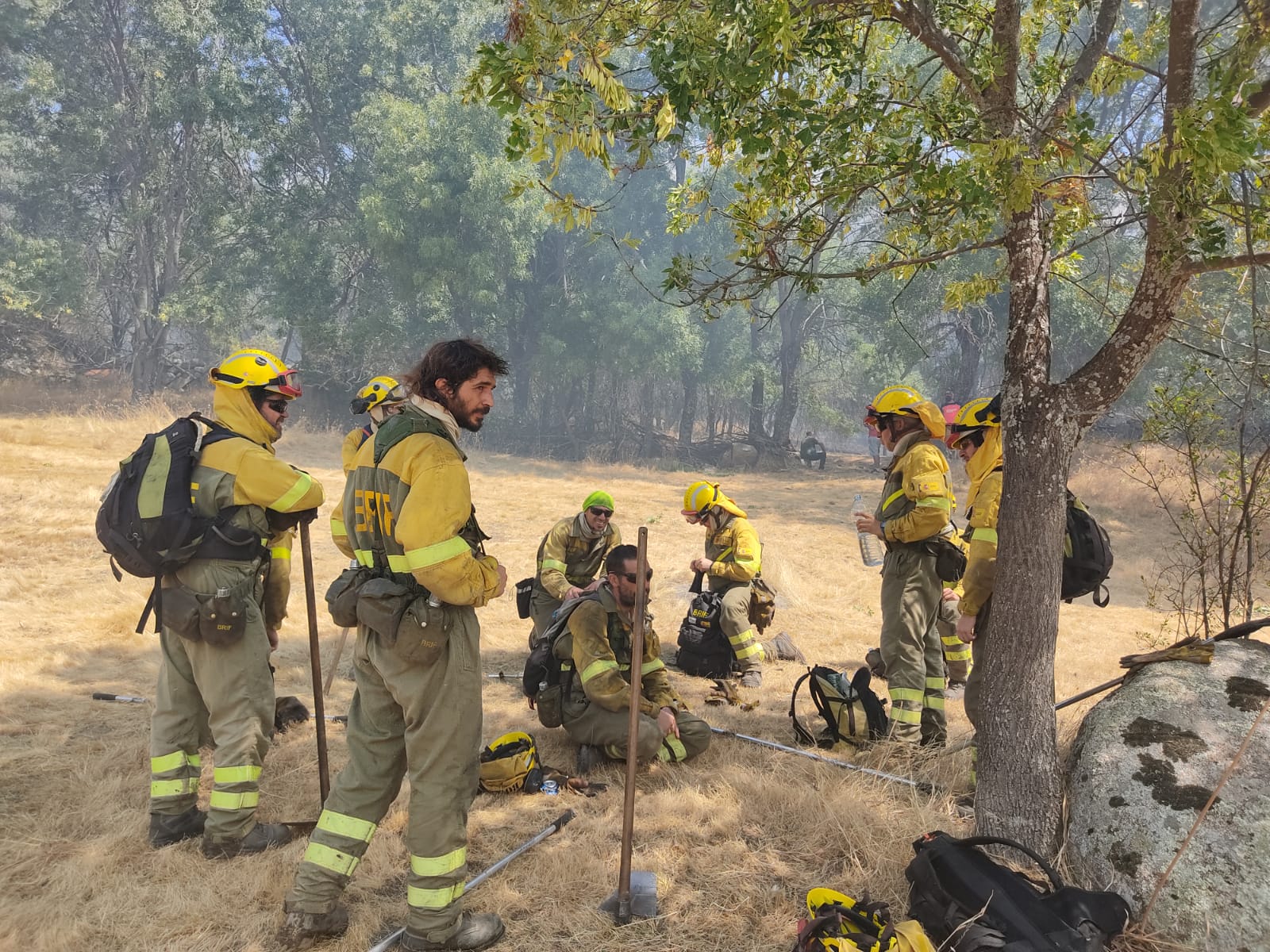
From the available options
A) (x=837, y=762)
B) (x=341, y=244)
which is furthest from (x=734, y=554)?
(x=341, y=244)

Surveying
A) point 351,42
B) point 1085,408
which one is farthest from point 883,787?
point 351,42

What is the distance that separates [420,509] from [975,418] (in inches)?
122

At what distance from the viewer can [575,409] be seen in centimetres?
2892

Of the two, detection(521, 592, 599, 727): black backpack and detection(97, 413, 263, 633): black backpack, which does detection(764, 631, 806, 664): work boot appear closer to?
detection(521, 592, 599, 727): black backpack

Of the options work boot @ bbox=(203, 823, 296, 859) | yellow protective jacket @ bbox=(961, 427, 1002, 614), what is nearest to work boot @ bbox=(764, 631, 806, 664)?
yellow protective jacket @ bbox=(961, 427, 1002, 614)

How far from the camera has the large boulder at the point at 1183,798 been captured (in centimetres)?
269

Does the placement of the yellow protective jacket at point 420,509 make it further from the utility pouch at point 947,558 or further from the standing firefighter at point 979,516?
the utility pouch at point 947,558

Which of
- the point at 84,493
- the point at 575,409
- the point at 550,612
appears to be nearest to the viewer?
the point at 550,612

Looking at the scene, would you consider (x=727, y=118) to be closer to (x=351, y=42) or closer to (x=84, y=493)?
(x=84, y=493)

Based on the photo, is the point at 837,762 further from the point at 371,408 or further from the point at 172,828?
the point at 371,408

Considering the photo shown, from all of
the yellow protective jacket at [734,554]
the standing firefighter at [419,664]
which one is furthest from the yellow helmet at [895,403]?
the standing firefighter at [419,664]

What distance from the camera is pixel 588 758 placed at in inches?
179

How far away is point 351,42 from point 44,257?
37.6ft

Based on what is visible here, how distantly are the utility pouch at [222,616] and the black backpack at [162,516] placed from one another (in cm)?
18
